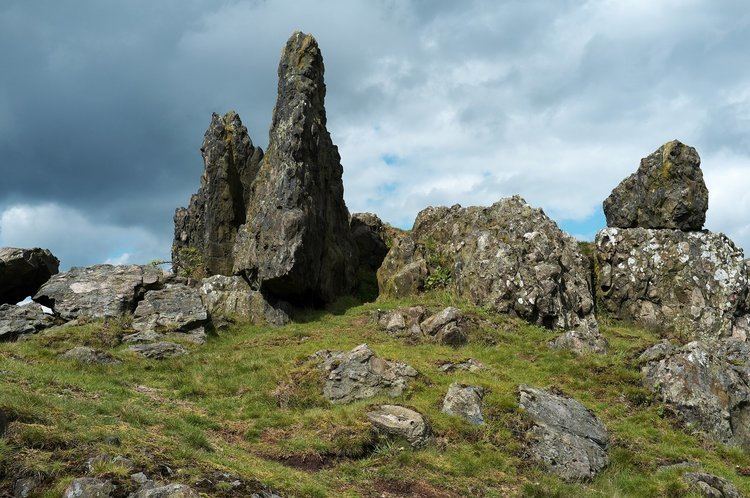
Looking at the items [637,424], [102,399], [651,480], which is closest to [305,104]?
[102,399]

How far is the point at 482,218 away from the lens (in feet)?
148

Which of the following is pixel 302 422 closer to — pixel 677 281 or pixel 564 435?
pixel 564 435

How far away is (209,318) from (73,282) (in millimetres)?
10256

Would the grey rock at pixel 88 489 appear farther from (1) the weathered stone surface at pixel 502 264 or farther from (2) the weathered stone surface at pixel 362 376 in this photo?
(1) the weathered stone surface at pixel 502 264

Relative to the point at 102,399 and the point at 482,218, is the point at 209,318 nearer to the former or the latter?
the point at 102,399

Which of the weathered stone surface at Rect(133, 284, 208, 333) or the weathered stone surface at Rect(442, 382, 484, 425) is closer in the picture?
the weathered stone surface at Rect(442, 382, 484, 425)

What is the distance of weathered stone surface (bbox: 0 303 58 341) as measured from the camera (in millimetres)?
33344

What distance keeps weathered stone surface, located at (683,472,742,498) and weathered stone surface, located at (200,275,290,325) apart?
26.8 m

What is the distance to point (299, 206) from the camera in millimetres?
43000

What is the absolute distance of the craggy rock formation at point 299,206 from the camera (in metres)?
40.9

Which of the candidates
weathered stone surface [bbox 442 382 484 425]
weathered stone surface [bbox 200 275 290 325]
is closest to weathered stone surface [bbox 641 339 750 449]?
weathered stone surface [bbox 442 382 484 425]

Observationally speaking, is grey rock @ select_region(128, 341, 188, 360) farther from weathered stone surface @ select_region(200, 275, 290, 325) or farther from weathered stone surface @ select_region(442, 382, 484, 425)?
weathered stone surface @ select_region(442, 382, 484, 425)

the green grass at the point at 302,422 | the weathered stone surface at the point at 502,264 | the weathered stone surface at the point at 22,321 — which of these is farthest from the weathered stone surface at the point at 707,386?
the weathered stone surface at the point at 22,321

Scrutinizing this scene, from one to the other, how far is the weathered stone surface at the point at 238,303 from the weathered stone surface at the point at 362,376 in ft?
46.1
